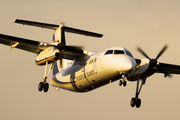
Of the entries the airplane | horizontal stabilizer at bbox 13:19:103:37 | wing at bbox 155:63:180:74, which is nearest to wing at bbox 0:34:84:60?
the airplane

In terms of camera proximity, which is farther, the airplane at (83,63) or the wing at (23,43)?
the wing at (23,43)

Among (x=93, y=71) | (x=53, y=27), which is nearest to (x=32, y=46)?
(x=53, y=27)

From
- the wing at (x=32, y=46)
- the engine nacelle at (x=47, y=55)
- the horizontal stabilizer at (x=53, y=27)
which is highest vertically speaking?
the horizontal stabilizer at (x=53, y=27)

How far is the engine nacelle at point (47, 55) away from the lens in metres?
22.2

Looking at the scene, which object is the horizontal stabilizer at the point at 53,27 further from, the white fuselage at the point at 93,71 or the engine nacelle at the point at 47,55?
the white fuselage at the point at 93,71

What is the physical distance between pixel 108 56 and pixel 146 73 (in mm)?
4686

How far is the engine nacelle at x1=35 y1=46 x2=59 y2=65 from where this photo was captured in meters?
22.2

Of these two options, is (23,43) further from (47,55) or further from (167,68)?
(167,68)

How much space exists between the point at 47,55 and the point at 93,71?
353cm

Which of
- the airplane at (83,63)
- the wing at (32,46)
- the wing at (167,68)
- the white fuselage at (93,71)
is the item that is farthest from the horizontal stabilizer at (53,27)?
the wing at (167,68)

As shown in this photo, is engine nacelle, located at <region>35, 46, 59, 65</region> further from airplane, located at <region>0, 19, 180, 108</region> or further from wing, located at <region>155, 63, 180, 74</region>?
wing, located at <region>155, 63, 180, 74</region>

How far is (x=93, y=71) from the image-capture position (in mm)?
21844

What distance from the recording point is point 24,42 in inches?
907

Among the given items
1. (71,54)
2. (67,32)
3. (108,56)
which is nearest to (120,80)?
(108,56)
